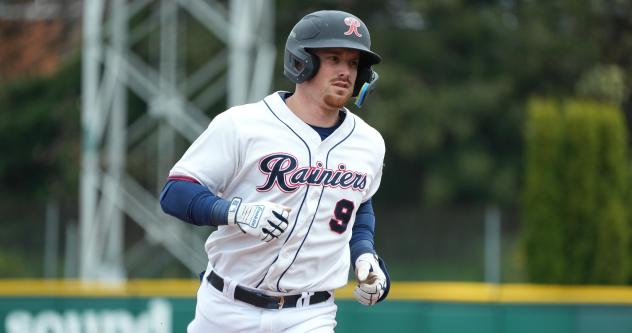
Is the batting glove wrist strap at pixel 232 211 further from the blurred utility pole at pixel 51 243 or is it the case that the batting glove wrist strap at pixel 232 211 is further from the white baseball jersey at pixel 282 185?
the blurred utility pole at pixel 51 243

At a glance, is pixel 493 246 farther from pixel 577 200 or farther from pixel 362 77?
pixel 362 77

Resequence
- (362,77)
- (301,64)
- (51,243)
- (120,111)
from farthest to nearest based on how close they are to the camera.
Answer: (51,243) → (120,111) → (362,77) → (301,64)

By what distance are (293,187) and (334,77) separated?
45 centimetres

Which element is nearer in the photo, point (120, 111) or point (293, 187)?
point (293, 187)

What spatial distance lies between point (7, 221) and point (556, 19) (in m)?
13.4

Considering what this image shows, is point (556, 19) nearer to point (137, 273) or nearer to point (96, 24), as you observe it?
point (137, 273)

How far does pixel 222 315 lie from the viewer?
15.2ft

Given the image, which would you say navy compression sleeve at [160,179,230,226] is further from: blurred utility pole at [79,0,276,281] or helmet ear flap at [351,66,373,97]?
blurred utility pole at [79,0,276,281]

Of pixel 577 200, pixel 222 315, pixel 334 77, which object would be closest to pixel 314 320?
pixel 222 315

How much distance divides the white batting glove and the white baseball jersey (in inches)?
11.3

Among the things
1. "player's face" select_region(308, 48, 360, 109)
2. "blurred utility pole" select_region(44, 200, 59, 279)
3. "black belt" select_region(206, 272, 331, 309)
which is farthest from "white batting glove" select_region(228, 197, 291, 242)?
"blurred utility pole" select_region(44, 200, 59, 279)

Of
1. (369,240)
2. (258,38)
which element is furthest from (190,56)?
(369,240)

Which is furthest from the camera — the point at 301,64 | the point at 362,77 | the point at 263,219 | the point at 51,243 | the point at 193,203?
the point at 51,243

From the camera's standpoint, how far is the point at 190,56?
25.0 m
